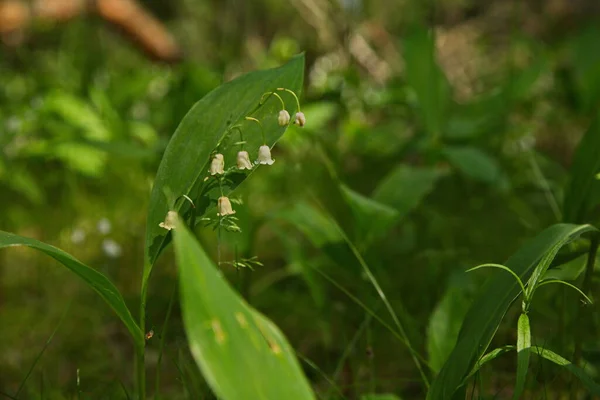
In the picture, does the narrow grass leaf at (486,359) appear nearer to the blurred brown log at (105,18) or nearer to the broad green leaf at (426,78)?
the broad green leaf at (426,78)

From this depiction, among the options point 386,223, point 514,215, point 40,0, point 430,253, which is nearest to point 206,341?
point 386,223

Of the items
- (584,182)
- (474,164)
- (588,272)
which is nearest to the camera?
(588,272)

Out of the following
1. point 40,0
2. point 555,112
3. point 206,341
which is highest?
point 40,0

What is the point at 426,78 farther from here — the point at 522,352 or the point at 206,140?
the point at 522,352

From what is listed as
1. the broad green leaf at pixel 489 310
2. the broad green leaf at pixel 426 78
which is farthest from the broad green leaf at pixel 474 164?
the broad green leaf at pixel 489 310

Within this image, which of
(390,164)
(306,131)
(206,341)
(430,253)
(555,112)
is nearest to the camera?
(206,341)

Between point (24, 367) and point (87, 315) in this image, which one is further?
point (87, 315)

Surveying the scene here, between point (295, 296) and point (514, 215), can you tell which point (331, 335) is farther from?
point (514, 215)

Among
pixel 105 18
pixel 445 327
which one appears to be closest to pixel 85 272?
pixel 445 327
